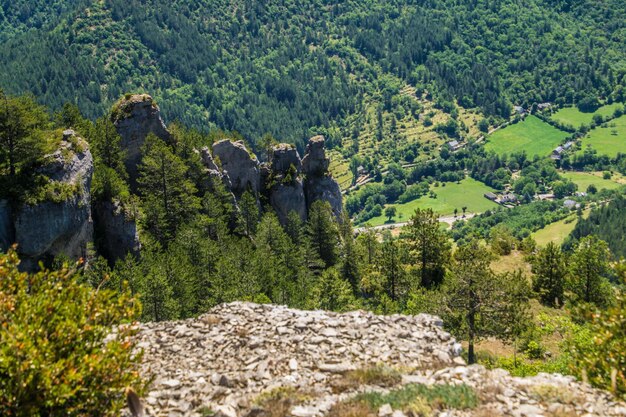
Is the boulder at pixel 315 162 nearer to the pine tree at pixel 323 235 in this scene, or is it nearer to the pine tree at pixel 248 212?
the pine tree at pixel 323 235

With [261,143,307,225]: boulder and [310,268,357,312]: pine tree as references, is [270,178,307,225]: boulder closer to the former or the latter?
[261,143,307,225]: boulder

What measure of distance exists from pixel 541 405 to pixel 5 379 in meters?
22.3

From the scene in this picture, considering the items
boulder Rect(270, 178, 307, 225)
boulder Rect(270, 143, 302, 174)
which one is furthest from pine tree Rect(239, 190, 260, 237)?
boulder Rect(270, 143, 302, 174)

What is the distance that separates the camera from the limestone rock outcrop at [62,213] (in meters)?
65.0

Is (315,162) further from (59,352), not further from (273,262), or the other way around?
(59,352)

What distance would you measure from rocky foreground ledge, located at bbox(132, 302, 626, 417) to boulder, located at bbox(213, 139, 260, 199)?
81.3 m

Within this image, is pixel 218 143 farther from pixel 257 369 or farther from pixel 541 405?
pixel 541 405

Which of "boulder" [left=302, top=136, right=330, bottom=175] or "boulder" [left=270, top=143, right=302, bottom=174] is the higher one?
"boulder" [left=270, top=143, right=302, bottom=174]

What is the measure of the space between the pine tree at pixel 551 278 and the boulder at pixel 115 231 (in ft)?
209

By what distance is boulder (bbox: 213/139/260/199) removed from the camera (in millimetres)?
117000

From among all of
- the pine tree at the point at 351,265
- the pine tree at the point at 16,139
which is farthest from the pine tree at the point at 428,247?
the pine tree at the point at 16,139

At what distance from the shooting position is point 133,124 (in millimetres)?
100125

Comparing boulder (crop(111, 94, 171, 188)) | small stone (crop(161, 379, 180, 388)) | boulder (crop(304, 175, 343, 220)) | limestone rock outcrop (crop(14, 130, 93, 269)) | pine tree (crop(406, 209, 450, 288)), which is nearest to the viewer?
small stone (crop(161, 379, 180, 388))

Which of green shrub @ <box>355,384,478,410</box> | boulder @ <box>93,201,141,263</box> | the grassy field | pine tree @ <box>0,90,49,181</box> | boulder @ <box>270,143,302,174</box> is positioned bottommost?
the grassy field
